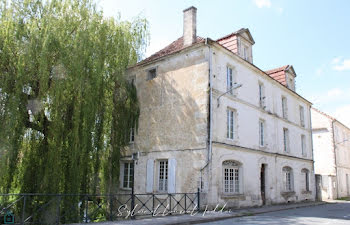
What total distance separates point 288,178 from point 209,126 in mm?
8199

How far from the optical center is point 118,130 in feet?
39.9

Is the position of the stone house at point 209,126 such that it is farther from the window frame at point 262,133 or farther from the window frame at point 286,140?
the window frame at point 286,140

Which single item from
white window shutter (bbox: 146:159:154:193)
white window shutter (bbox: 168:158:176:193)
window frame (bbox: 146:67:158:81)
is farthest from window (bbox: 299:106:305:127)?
white window shutter (bbox: 146:159:154:193)

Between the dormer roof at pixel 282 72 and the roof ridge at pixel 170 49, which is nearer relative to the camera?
the roof ridge at pixel 170 49

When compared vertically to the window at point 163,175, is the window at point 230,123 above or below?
above

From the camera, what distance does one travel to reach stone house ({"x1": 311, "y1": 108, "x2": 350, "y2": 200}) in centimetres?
2356

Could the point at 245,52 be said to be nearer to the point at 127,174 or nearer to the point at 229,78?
the point at 229,78

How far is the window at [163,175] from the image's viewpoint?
1281 cm

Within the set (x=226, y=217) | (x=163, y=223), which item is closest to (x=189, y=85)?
(x=226, y=217)

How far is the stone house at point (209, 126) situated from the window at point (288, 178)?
17cm

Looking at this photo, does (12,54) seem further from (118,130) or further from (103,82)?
(118,130)

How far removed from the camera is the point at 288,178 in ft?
56.7

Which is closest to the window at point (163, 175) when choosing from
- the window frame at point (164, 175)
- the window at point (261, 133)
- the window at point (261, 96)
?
the window frame at point (164, 175)

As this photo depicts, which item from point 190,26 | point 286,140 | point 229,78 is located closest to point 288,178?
point 286,140
